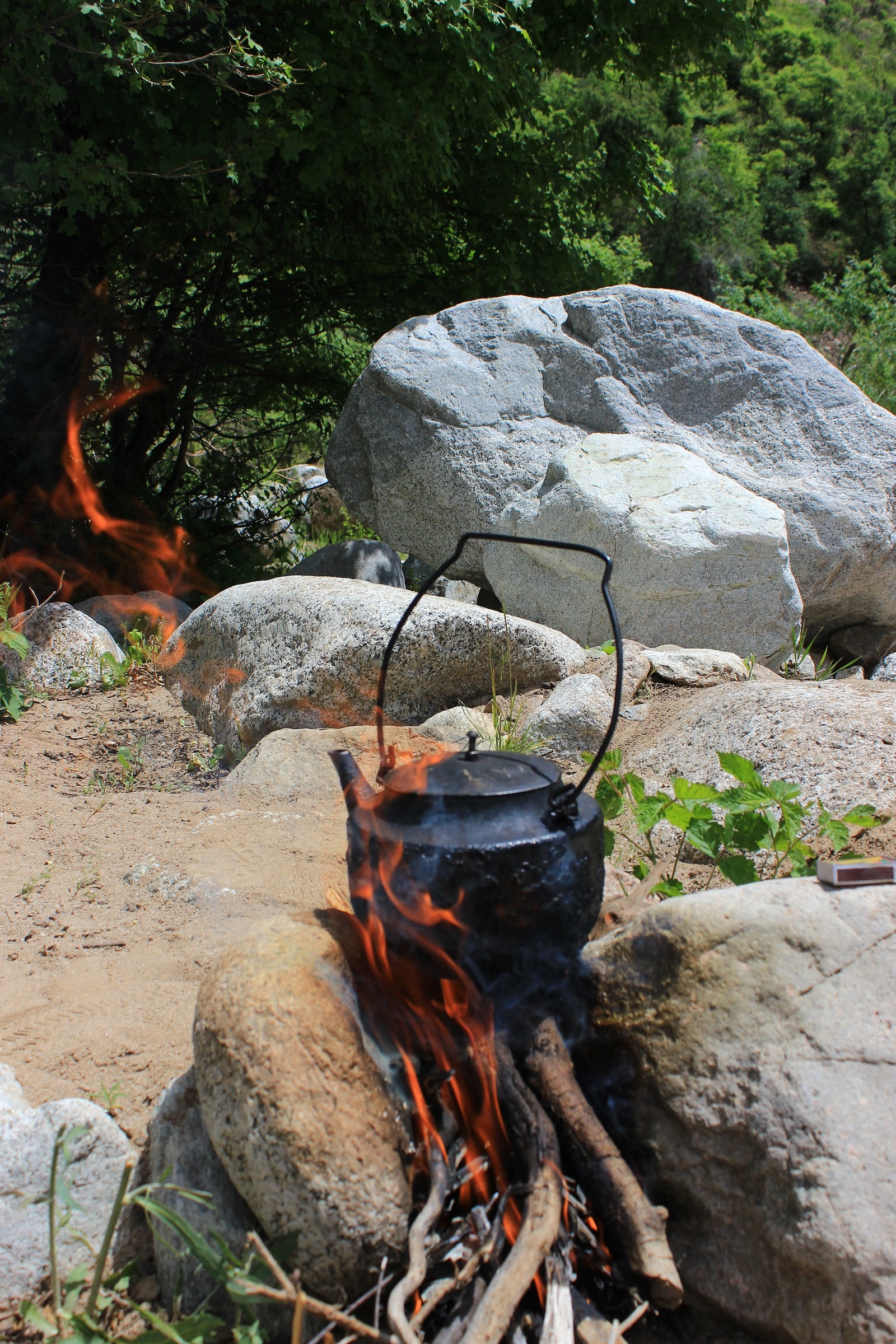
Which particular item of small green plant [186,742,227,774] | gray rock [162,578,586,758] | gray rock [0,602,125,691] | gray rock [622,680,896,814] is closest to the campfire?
gray rock [622,680,896,814]

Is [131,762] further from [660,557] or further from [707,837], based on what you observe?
[660,557]

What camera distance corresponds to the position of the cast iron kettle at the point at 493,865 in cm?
194

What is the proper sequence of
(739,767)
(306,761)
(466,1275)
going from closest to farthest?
(466,1275) < (739,767) < (306,761)

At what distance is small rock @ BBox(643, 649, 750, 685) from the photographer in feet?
15.3

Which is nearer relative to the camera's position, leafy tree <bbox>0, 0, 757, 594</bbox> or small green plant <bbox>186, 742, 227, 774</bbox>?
small green plant <bbox>186, 742, 227, 774</bbox>

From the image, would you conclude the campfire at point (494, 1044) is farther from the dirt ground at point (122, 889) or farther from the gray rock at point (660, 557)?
the gray rock at point (660, 557)

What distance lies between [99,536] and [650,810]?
5133 millimetres

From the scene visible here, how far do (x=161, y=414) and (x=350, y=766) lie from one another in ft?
18.9

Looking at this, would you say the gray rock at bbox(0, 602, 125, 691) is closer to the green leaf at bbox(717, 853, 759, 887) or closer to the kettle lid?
the kettle lid

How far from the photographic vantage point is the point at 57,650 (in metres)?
5.28

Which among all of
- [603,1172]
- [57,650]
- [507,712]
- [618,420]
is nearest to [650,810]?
[603,1172]

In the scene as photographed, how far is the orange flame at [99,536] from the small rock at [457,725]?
2343mm

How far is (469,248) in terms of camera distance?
301 inches

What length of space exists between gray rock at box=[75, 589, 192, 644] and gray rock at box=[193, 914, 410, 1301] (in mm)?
4231
